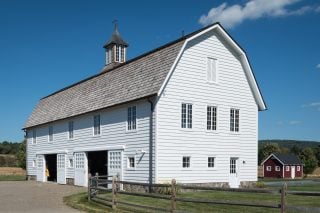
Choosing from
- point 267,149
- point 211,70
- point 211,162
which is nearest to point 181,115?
point 211,162

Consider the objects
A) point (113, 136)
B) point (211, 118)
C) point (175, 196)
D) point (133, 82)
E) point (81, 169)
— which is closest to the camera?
point (175, 196)

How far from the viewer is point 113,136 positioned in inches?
1060

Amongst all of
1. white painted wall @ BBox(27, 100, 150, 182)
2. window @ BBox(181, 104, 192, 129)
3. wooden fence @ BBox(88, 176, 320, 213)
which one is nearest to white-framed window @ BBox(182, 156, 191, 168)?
window @ BBox(181, 104, 192, 129)

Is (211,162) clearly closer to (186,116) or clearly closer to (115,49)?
(186,116)

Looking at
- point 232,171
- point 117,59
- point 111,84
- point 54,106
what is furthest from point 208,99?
point 54,106

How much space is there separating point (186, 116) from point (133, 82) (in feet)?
12.7

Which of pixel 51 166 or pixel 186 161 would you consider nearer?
Result: pixel 186 161

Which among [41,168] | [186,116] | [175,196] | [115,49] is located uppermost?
[115,49]

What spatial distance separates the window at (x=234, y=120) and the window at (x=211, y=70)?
2.42m

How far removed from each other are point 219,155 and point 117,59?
1648 centimetres

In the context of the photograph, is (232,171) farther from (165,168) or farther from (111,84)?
(111,84)

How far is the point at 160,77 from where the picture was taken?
914 inches

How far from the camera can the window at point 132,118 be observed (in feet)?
81.9

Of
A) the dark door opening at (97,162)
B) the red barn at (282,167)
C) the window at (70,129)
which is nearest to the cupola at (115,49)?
the window at (70,129)
